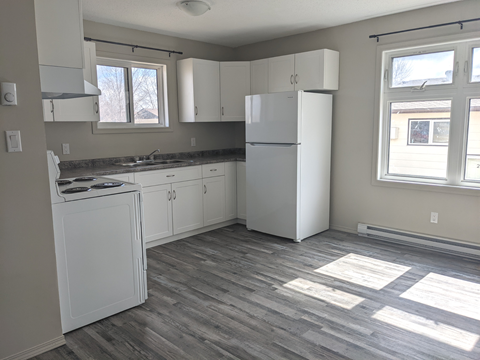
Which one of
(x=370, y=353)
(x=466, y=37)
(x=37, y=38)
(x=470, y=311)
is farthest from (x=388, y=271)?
(x=37, y=38)

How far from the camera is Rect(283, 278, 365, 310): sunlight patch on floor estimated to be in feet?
8.80

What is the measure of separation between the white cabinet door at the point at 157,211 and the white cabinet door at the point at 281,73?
69.6 inches

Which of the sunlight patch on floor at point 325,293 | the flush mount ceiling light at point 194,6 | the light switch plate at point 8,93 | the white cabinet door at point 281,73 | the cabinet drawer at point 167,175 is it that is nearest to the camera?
the light switch plate at point 8,93

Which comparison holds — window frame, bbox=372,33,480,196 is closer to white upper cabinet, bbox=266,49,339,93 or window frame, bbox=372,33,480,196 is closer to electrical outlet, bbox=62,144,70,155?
white upper cabinet, bbox=266,49,339,93

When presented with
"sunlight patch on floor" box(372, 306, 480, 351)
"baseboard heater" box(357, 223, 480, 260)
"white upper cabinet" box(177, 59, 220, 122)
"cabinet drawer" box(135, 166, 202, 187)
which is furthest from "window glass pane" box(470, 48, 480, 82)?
"cabinet drawer" box(135, 166, 202, 187)

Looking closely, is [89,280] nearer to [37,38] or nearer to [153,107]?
[37,38]

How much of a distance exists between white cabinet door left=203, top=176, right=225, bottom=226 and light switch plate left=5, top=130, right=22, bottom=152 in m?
2.49

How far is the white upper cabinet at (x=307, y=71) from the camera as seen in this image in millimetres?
4078

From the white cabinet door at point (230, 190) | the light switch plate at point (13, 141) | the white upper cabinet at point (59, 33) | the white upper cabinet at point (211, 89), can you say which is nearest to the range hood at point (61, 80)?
the white upper cabinet at point (59, 33)

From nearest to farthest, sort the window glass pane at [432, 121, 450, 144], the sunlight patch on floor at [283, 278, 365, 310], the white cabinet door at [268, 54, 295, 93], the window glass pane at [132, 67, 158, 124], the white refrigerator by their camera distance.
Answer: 1. the sunlight patch on floor at [283, 278, 365, 310]
2. the window glass pane at [432, 121, 450, 144]
3. the white refrigerator
4. the white cabinet door at [268, 54, 295, 93]
5. the window glass pane at [132, 67, 158, 124]

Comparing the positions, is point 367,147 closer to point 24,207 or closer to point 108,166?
point 108,166

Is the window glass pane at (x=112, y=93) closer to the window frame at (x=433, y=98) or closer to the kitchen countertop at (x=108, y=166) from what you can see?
the kitchen countertop at (x=108, y=166)

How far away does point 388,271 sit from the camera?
3.22m

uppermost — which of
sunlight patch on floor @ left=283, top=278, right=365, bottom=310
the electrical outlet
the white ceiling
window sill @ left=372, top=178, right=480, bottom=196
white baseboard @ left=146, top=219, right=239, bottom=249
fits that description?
the white ceiling
